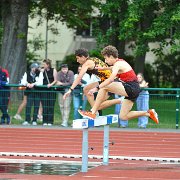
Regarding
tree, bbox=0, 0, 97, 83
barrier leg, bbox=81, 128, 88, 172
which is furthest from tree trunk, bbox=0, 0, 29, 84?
barrier leg, bbox=81, 128, 88, 172

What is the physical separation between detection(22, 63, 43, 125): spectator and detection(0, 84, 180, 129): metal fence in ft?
0.39

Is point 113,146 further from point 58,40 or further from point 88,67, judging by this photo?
point 58,40

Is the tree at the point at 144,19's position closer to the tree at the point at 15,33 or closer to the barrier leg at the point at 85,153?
Result: the tree at the point at 15,33

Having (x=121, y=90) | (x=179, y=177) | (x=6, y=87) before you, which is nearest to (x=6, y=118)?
(x=6, y=87)

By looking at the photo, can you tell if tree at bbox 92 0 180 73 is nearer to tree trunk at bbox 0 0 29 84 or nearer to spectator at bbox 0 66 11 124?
tree trunk at bbox 0 0 29 84

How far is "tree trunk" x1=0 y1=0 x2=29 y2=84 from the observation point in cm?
3528

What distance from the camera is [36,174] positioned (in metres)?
15.0

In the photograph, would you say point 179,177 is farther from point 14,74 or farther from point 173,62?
point 173,62

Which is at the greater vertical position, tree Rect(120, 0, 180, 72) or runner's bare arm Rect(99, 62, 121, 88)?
tree Rect(120, 0, 180, 72)

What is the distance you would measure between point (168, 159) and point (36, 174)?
3888 mm

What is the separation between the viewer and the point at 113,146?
2114 cm

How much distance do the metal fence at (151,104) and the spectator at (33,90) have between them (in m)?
0.12

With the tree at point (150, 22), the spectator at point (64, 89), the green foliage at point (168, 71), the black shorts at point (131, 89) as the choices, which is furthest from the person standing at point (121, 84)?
the green foliage at point (168, 71)

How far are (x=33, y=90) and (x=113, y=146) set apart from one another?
6317 mm
